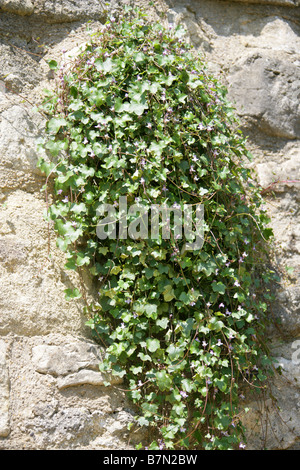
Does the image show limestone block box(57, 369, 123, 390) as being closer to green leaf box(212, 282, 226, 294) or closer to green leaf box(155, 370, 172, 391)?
green leaf box(155, 370, 172, 391)

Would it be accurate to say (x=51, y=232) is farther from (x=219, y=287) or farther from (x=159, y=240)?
(x=219, y=287)

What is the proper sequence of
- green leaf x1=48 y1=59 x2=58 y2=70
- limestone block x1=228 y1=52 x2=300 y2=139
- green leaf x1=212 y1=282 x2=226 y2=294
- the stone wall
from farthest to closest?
limestone block x1=228 y1=52 x2=300 y2=139 → green leaf x1=48 y1=59 x2=58 y2=70 → green leaf x1=212 y1=282 x2=226 y2=294 → the stone wall

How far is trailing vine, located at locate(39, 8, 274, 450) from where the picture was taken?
201 cm

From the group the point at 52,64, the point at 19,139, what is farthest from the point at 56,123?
the point at 52,64

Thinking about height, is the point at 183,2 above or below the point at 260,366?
above

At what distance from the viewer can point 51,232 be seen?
2148 mm

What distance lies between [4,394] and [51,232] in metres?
0.69

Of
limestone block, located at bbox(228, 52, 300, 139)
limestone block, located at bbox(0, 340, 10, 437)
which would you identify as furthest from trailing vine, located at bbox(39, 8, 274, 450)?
limestone block, located at bbox(228, 52, 300, 139)

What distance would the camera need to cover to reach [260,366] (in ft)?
7.51

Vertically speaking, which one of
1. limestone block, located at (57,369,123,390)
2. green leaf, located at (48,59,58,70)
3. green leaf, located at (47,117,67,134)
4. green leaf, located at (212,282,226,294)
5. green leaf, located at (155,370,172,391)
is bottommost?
limestone block, located at (57,369,123,390)

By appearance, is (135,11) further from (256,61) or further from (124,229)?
(124,229)

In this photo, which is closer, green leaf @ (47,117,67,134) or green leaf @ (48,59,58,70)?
green leaf @ (47,117,67,134)

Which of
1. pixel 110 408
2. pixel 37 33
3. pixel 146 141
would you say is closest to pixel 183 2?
pixel 37 33

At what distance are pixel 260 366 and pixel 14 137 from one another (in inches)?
60.2
